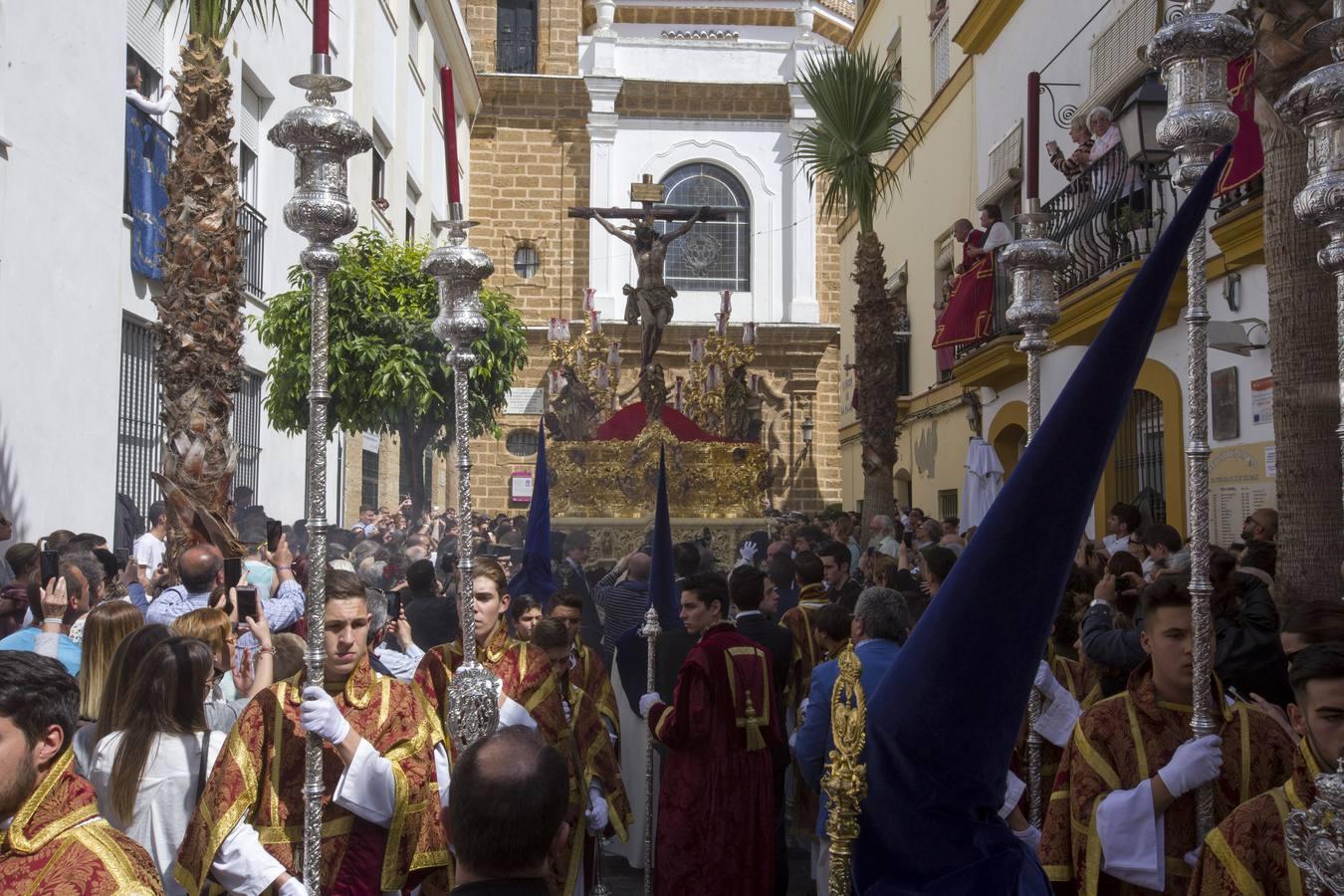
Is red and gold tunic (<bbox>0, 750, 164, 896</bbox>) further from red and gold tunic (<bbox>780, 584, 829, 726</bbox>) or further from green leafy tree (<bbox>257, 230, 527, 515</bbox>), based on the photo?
green leafy tree (<bbox>257, 230, 527, 515</bbox>)

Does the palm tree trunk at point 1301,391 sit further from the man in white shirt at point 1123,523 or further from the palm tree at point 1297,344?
the man in white shirt at point 1123,523

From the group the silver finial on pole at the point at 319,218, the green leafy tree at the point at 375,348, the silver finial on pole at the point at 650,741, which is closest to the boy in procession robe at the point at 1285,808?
the silver finial on pole at the point at 319,218

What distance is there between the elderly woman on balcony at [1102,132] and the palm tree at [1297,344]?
6580 millimetres

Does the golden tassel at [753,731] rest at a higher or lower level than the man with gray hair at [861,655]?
lower

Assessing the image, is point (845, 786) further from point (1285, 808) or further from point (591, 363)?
point (591, 363)

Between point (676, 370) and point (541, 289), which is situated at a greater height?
point (541, 289)

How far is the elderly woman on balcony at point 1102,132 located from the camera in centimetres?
1195

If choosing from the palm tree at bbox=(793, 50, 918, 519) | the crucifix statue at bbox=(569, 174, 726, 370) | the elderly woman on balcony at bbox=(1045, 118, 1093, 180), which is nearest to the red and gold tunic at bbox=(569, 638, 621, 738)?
the elderly woman on balcony at bbox=(1045, 118, 1093, 180)

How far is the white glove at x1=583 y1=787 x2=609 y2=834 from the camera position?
5.02 metres

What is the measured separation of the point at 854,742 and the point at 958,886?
0.94ft

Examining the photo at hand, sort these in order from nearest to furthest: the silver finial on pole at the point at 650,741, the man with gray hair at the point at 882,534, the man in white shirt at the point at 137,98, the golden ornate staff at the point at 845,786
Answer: the golden ornate staff at the point at 845,786, the silver finial on pole at the point at 650,741, the man in white shirt at the point at 137,98, the man with gray hair at the point at 882,534

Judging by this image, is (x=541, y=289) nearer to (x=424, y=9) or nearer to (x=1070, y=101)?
(x=424, y=9)

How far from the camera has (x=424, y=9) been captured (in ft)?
86.3

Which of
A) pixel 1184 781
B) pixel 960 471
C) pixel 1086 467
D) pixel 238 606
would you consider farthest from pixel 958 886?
pixel 960 471
